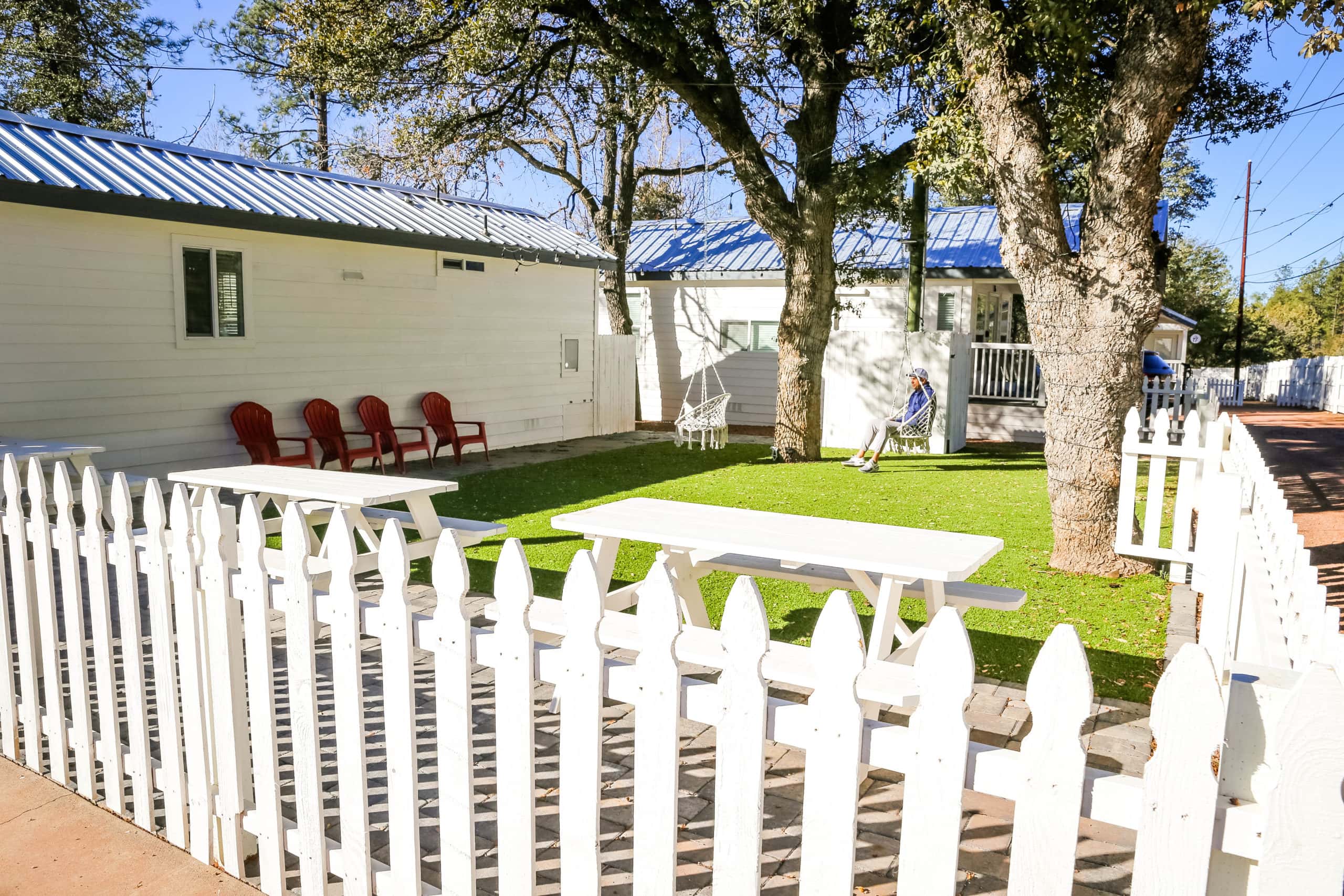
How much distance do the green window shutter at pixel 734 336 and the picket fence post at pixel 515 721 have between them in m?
18.0

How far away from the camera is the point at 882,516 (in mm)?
9211

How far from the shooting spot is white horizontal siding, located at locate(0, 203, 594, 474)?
8906mm

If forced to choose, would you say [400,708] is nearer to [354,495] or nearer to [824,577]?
[824,577]

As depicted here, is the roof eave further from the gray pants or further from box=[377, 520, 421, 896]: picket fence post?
box=[377, 520, 421, 896]: picket fence post

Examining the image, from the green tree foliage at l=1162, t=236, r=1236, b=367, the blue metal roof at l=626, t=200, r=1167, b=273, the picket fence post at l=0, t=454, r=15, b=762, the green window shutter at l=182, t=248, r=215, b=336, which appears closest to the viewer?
the picket fence post at l=0, t=454, r=15, b=762

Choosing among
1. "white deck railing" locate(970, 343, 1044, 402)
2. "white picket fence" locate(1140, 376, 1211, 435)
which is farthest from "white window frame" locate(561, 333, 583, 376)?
"white picket fence" locate(1140, 376, 1211, 435)

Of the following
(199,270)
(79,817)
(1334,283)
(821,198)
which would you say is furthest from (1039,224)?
(1334,283)

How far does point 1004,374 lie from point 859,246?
162 inches

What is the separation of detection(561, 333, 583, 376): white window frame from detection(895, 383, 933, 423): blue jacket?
5.71m

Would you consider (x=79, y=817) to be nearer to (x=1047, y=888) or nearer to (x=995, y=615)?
(x=1047, y=888)

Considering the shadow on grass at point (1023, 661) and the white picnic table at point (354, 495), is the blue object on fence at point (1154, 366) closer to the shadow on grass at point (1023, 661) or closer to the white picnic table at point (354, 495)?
the shadow on grass at point (1023, 661)

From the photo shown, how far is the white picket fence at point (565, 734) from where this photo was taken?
1380 millimetres

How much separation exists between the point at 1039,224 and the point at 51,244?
348 inches

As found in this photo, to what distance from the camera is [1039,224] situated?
6.36 metres
